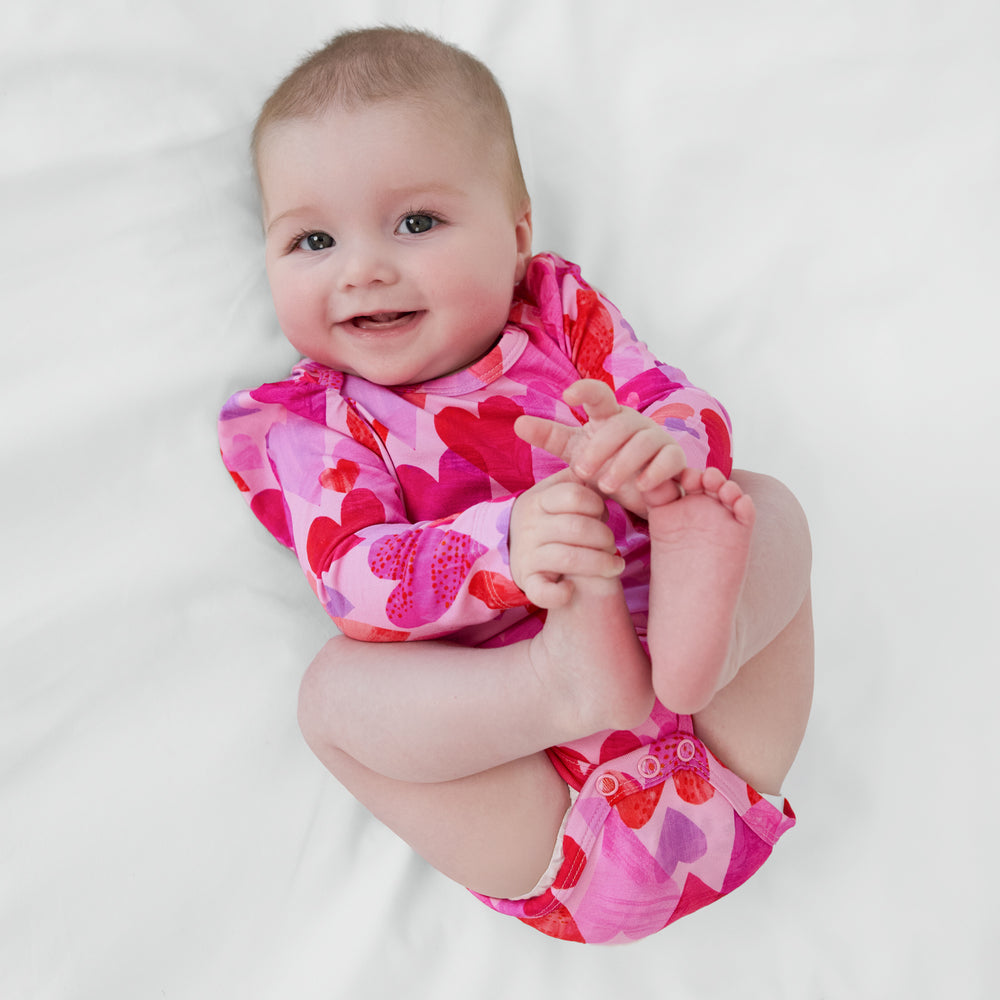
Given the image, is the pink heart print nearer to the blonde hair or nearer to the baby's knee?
the baby's knee

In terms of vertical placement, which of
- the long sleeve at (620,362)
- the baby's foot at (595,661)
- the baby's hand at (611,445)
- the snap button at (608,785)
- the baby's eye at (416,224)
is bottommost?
the snap button at (608,785)

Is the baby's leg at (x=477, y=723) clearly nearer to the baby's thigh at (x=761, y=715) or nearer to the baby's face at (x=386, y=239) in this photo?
the baby's thigh at (x=761, y=715)

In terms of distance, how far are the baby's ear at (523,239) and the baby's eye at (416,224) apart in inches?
5.2

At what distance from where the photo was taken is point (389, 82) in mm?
1009

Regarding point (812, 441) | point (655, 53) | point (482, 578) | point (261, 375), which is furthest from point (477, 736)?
point (655, 53)

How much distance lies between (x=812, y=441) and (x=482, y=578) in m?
0.55

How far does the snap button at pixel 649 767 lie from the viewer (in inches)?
36.7

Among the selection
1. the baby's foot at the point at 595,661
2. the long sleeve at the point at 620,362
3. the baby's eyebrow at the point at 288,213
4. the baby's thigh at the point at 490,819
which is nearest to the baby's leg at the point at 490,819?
the baby's thigh at the point at 490,819

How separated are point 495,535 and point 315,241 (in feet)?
1.28

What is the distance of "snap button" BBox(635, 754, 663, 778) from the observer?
931 mm

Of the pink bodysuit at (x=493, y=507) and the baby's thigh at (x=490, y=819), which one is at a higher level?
the pink bodysuit at (x=493, y=507)

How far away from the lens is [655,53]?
51.8 inches

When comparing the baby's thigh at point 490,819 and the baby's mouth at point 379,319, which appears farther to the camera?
the baby's mouth at point 379,319

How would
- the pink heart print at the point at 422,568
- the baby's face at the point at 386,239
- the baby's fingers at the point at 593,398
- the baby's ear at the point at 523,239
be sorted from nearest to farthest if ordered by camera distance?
the baby's fingers at the point at 593,398, the pink heart print at the point at 422,568, the baby's face at the point at 386,239, the baby's ear at the point at 523,239
